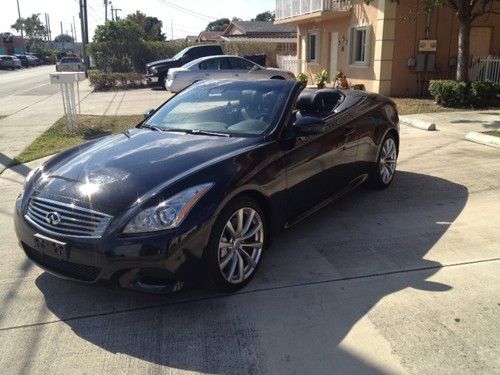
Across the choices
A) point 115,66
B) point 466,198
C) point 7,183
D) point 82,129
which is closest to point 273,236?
point 466,198

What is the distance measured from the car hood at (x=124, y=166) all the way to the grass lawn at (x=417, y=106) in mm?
10058

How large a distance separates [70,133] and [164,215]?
28.2ft

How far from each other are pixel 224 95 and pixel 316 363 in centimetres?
277

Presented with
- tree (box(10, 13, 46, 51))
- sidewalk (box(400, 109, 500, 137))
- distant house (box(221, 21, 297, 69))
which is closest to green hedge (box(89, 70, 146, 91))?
distant house (box(221, 21, 297, 69))

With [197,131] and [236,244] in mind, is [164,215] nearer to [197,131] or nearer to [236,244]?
[236,244]

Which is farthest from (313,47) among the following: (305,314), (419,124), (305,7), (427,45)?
(305,314)

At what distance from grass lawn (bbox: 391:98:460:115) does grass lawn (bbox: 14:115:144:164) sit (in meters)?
7.32

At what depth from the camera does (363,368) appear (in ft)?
9.16

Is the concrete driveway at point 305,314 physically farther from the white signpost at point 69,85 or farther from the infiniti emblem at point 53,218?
the white signpost at point 69,85

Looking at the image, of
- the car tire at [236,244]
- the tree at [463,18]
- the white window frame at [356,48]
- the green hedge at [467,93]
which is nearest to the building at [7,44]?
the white window frame at [356,48]

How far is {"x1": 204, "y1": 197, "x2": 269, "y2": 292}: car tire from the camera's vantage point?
336 centimetres

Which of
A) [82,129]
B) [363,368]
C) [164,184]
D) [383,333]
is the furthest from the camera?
[82,129]

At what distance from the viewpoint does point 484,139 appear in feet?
28.8

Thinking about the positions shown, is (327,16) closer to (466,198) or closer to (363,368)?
(466,198)
